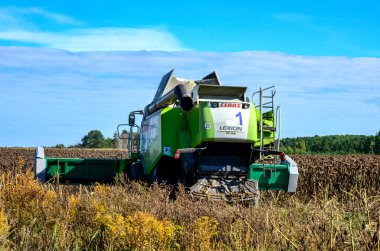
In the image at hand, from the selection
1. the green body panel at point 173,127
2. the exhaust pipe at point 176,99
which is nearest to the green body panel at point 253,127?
the exhaust pipe at point 176,99

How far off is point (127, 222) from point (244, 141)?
167 inches

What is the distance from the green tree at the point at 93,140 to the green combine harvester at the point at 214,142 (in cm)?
6069

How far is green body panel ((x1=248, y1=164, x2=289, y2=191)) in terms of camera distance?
12.8 meters

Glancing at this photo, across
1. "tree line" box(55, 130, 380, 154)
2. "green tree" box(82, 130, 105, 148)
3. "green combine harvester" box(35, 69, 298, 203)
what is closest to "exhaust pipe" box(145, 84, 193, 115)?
"green combine harvester" box(35, 69, 298, 203)

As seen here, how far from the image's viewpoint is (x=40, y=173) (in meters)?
15.5

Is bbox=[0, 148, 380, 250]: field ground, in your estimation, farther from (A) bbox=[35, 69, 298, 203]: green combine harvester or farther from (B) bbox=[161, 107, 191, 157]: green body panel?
(B) bbox=[161, 107, 191, 157]: green body panel

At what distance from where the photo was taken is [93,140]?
76.2 meters

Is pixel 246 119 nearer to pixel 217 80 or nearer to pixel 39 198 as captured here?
pixel 217 80

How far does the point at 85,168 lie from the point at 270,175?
5562mm

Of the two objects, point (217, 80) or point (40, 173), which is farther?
point (40, 173)

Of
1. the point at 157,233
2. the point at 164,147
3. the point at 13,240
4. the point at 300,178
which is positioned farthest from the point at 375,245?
the point at 300,178

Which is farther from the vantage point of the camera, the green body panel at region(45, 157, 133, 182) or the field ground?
the green body panel at region(45, 157, 133, 182)

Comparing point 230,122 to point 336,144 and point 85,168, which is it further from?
point 336,144

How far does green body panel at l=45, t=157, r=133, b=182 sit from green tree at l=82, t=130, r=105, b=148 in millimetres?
57029
